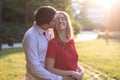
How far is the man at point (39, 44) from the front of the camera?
13.4ft

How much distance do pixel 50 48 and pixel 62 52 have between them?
0.15 m

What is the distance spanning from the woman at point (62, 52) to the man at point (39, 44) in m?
0.07

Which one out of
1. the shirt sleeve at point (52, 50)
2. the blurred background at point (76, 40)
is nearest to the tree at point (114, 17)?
the blurred background at point (76, 40)

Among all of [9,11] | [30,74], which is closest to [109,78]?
[30,74]

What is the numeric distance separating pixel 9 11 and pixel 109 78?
21507 mm

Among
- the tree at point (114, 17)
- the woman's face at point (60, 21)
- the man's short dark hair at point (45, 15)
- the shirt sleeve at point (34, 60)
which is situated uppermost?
the man's short dark hair at point (45, 15)

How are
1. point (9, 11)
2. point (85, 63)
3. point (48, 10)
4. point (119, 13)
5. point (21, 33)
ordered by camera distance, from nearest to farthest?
point (48, 10) < point (85, 63) < point (21, 33) < point (9, 11) < point (119, 13)

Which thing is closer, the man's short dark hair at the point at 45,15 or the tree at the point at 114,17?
the man's short dark hair at the point at 45,15

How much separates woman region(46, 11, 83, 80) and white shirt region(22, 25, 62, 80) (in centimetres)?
7

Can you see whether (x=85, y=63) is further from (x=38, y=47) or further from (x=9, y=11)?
(x=9, y=11)

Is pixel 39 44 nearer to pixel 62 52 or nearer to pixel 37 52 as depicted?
pixel 37 52

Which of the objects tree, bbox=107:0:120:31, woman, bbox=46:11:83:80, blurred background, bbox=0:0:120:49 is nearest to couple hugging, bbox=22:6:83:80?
woman, bbox=46:11:83:80

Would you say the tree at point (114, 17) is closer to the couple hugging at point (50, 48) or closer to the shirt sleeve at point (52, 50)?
the couple hugging at point (50, 48)

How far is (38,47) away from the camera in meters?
4.14
